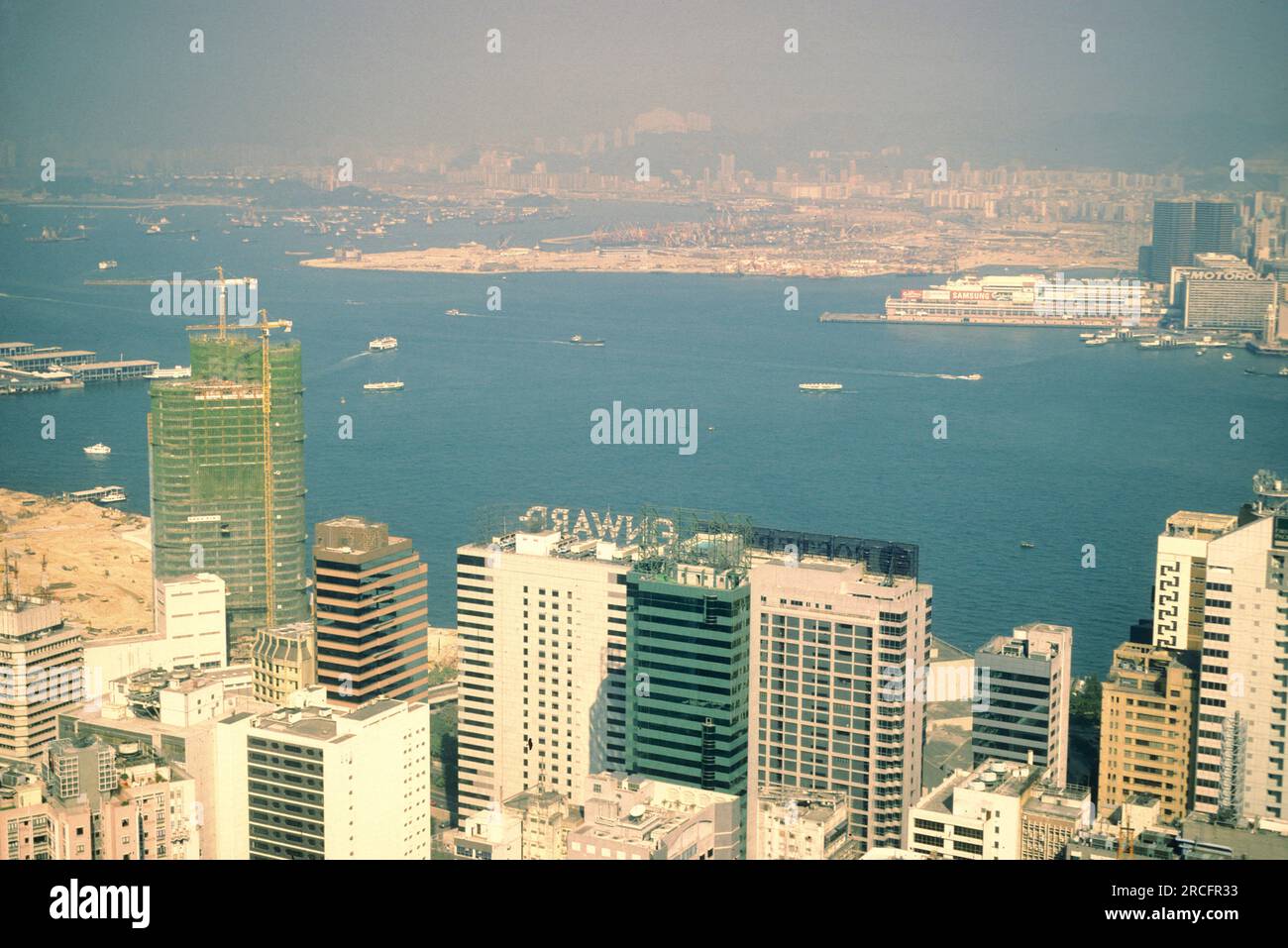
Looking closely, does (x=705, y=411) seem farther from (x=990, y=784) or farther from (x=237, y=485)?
(x=990, y=784)

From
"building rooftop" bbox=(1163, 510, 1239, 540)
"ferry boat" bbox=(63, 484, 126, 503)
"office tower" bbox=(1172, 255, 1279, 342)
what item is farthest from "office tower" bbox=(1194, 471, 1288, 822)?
"office tower" bbox=(1172, 255, 1279, 342)

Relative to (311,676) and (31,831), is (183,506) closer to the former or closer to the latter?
(311,676)

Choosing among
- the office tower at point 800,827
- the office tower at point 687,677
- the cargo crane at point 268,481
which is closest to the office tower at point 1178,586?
the office tower at point 687,677

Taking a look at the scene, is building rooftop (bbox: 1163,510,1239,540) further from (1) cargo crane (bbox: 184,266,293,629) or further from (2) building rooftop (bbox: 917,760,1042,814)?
(1) cargo crane (bbox: 184,266,293,629)

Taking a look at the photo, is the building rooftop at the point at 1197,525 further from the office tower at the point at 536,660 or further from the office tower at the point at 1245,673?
the office tower at the point at 536,660
